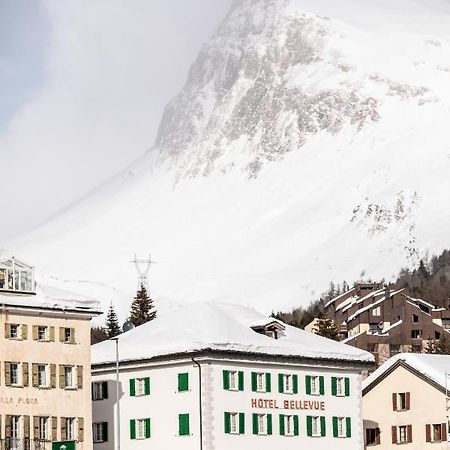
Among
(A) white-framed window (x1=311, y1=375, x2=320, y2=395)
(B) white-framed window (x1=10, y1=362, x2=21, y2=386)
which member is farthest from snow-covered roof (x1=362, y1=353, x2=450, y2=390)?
(B) white-framed window (x1=10, y1=362, x2=21, y2=386)

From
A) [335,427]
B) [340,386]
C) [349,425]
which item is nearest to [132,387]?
[335,427]

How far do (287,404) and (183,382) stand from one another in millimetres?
10655

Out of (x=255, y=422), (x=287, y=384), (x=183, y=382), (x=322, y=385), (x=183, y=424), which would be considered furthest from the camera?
(x=322, y=385)

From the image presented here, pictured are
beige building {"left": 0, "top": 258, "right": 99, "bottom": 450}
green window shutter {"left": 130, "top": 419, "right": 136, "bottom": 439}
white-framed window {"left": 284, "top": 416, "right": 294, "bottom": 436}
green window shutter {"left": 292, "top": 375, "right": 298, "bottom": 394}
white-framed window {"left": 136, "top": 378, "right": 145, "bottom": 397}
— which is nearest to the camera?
beige building {"left": 0, "top": 258, "right": 99, "bottom": 450}

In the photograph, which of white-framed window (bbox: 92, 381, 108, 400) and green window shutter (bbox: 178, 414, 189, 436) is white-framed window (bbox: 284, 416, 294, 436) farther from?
white-framed window (bbox: 92, 381, 108, 400)

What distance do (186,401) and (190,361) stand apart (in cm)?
324

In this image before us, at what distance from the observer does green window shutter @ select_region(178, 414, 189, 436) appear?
147750mm

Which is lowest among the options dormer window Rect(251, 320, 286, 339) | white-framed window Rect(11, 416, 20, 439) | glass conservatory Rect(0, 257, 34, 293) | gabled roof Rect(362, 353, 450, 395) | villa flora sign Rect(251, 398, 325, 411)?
white-framed window Rect(11, 416, 20, 439)

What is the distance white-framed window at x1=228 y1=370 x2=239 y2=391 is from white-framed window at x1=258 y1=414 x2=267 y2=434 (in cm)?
379

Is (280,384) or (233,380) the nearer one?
(233,380)

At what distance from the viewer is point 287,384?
512 ft

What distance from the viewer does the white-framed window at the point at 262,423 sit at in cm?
15194

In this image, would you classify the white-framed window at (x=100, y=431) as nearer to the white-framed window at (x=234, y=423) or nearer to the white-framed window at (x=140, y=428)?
the white-framed window at (x=140, y=428)

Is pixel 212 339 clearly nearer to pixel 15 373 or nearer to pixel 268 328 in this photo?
pixel 268 328
